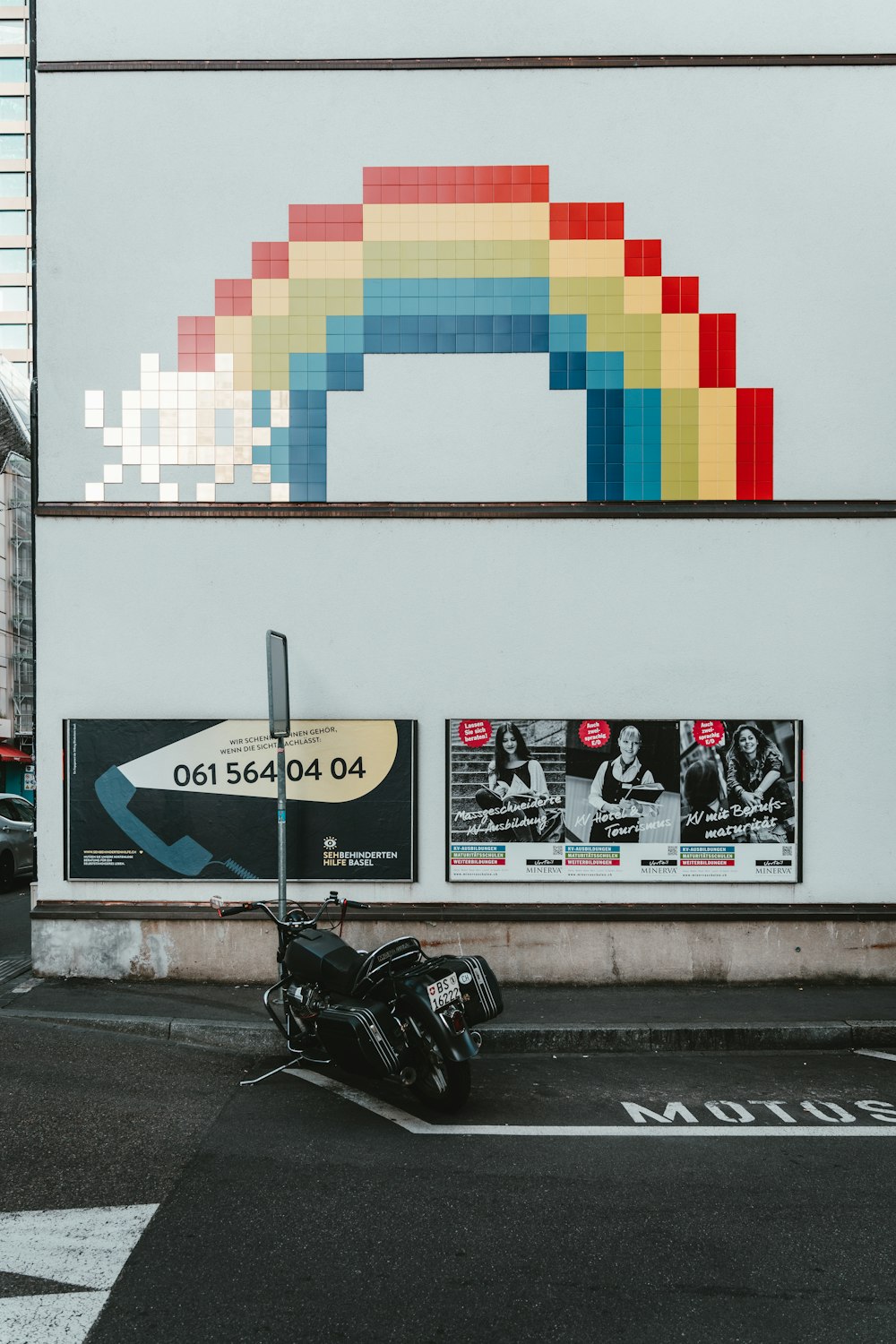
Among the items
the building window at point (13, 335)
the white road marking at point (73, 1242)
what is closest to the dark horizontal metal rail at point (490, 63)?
the white road marking at point (73, 1242)

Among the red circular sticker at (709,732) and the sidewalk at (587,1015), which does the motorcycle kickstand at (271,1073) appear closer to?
the sidewalk at (587,1015)

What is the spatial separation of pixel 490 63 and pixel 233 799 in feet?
21.8

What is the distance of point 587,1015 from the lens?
7098 millimetres

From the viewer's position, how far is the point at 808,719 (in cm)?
805

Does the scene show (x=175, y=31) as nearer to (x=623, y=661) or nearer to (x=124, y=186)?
(x=124, y=186)

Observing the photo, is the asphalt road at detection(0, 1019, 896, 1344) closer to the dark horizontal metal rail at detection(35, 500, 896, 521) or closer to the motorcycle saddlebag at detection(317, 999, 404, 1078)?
the motorcycle saddlebag at detection(317, 999, 404, 1078)

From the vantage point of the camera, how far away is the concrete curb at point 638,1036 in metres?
6.70

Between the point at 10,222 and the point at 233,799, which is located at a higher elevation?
the point at 10,222

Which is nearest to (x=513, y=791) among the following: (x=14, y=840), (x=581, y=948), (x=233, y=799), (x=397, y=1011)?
(x=581, y=948)

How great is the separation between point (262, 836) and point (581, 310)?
5.25m

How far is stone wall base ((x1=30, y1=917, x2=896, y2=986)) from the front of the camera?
7949mm

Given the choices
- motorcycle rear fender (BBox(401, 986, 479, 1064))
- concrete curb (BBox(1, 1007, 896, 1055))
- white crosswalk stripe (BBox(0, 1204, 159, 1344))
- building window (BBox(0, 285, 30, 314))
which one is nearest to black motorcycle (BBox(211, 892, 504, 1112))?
motorcycle rear fender (BBox(401, 986, 479, 1064))

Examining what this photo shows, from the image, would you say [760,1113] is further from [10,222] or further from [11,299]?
[10,222]

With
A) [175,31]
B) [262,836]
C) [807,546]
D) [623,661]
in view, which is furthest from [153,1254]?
[175,31]
